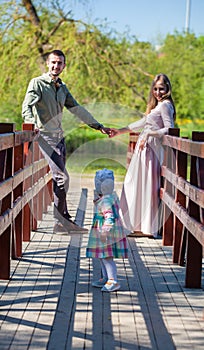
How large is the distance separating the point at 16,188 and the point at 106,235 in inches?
59.8

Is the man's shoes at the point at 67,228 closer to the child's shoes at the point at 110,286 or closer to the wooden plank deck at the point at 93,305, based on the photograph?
the wooden plank deck at the point at 93,305

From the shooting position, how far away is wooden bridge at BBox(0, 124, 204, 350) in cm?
512

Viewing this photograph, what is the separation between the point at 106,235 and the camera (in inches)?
250

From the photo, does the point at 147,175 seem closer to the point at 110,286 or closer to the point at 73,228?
the point at 73,228

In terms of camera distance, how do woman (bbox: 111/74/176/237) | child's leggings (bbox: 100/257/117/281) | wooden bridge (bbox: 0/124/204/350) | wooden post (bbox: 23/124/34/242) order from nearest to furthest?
wooden bridge (bbox: 0/124/204/350) → child's leggings (bbox: 100/257/117/281) → wooden post (bbox: 23/124/34/242) → woman (bbox: 111/74/176/237)

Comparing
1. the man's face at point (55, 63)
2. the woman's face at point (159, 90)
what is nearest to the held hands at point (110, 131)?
the woman's face at point (159, 90)

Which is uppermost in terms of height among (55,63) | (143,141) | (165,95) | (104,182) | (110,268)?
(55,63)

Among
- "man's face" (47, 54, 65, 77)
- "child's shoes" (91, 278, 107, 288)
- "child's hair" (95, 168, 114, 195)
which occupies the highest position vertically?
"man's face" (47, 54, 65, 77)

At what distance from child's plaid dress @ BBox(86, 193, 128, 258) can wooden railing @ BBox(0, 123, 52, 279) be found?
2.22 ft

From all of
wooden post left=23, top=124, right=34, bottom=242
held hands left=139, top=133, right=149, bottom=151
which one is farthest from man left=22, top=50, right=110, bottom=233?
held hands left=139, top=133, right=149, bottom=151

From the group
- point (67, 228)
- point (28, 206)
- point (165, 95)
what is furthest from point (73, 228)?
point (165, 95)

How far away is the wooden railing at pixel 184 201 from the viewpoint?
19.4 feet

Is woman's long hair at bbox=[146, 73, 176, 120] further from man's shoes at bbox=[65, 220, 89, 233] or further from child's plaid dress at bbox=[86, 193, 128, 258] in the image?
child's plaid dress at bbox=[86, 193, 128, 258]

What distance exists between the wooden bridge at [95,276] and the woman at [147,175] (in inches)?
9.0
